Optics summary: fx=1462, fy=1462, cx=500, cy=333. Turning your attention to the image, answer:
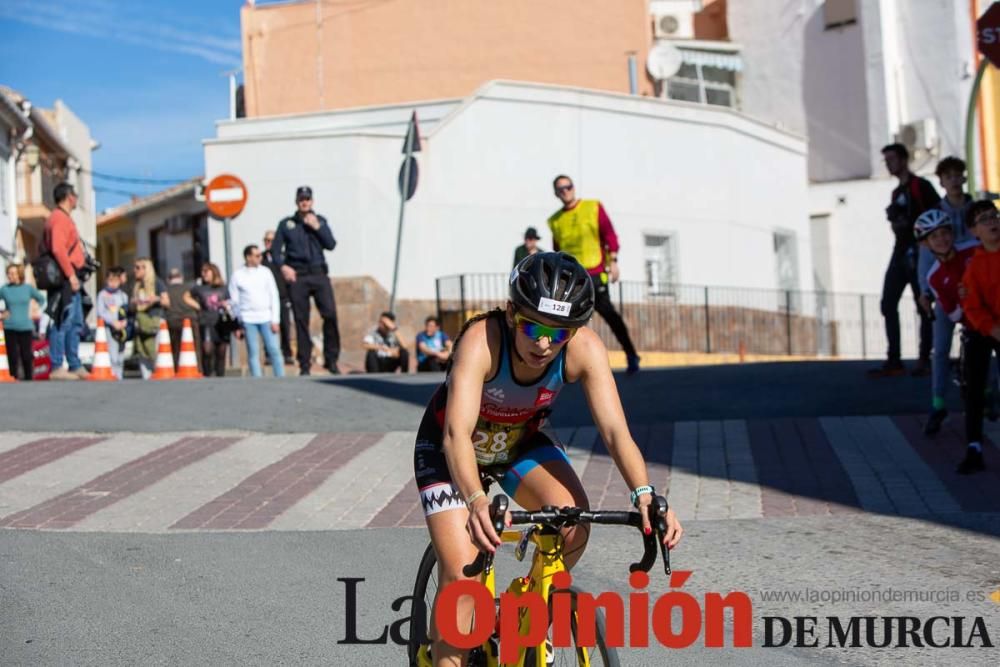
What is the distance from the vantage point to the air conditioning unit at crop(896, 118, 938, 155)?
3234cm

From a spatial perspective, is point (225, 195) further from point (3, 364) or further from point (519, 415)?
point (519, 415)

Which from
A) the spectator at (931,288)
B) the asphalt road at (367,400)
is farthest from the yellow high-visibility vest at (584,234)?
the spectator at (931,288)

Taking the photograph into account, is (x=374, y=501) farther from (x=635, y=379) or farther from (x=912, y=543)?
(x=635, y=379)

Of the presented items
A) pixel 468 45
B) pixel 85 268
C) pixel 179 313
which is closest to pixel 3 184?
pixel 468 45

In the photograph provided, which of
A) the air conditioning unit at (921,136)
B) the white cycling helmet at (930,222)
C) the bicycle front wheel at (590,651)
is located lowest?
the bicycle front wheel at (590,651)

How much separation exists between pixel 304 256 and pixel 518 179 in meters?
11.5

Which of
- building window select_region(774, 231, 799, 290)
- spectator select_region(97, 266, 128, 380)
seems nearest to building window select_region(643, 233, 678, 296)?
building window select_region(774, 231, 799, 290)

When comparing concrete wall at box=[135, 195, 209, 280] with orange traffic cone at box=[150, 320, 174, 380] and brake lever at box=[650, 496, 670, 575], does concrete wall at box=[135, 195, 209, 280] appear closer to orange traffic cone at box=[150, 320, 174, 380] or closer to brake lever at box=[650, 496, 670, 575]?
orange traffic cone at box=[150, 320, 174, 380]

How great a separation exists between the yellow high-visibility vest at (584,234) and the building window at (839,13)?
21935 mm

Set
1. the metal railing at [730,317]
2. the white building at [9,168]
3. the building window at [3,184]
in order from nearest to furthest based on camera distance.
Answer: the metal railing at [730,317], the white building at [9,168], the building window at [3,184]

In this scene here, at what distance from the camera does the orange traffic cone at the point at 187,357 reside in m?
17.6

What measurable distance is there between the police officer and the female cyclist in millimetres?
11655

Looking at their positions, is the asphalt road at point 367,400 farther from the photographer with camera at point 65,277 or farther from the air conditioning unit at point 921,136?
the air conditioning unit at point 921,136

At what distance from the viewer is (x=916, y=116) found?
33375mm
